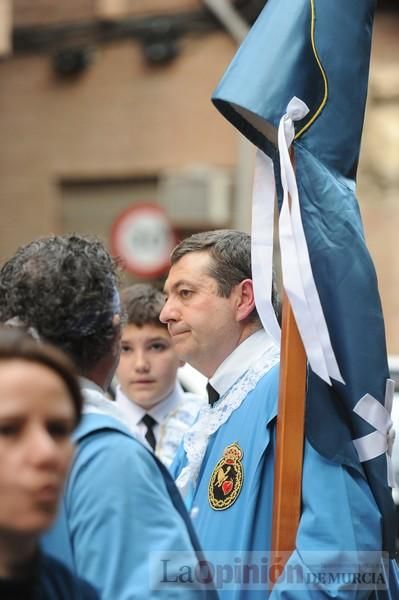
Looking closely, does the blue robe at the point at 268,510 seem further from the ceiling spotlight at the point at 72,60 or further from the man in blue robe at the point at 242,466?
the ceiling spotlight at the point at 72,60

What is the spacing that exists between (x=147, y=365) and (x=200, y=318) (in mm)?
1492

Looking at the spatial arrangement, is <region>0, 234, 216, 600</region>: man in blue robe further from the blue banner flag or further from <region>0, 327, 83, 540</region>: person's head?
the blue banner flag

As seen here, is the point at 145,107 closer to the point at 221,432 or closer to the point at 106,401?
the point at 221,432

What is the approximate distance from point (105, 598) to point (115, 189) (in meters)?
11.4

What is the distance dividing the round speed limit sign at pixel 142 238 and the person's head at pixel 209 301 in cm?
837

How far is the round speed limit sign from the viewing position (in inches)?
467

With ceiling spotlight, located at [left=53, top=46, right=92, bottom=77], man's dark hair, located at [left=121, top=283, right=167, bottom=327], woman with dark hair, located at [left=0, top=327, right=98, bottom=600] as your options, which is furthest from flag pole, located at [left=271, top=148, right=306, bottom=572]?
ceiling spotlight, located at [left=53, top=46, right=92, bottom=77]

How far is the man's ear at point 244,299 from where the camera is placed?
3.36 meters

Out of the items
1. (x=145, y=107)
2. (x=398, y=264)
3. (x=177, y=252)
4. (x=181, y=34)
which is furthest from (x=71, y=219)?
(x=177, y=252)

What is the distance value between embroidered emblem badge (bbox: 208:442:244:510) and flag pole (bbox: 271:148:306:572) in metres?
0.15

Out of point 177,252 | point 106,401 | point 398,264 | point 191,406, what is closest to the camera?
point 106,401

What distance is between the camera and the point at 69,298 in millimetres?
2355

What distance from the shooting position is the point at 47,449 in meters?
1.69

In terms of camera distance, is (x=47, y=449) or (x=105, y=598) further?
(x=105, y=598)
